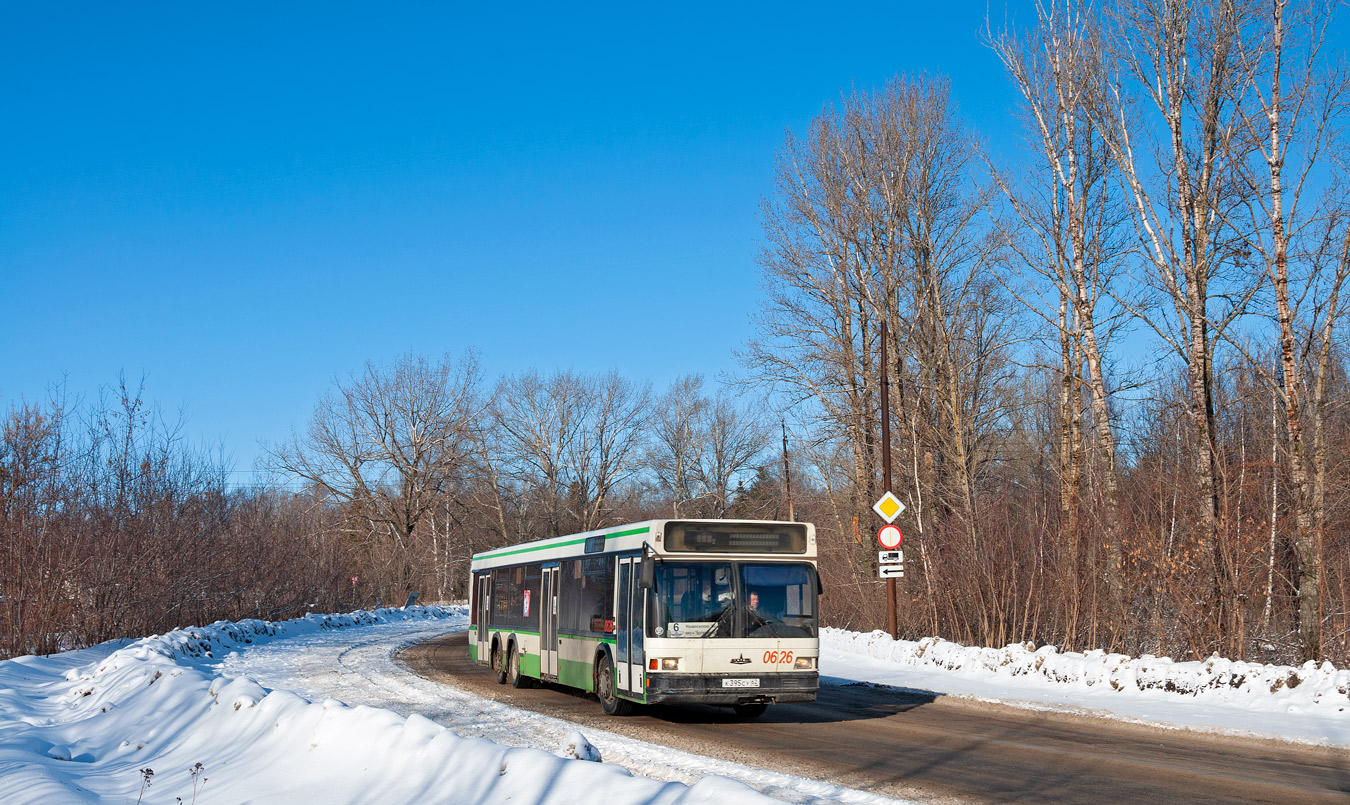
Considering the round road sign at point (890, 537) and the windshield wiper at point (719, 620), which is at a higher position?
the round road sign at point (890, 537)

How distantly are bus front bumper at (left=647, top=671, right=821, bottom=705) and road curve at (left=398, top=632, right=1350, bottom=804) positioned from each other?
14.9 inches

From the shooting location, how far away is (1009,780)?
904cm

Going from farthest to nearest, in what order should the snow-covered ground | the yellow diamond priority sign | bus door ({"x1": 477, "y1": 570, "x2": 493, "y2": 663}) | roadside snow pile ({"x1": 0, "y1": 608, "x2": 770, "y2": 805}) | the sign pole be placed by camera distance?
the sign pole < the yellow diamond priority sign < bus door ({"x1": 477, "y1": 570, "x2": 493, "y2": 663}) < the snow-covered ground < roadside snow pile ({"x1": 0, "y1": 608, "x2": 770, "y2": 805})

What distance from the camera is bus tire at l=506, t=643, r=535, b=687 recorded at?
1859 centimetres

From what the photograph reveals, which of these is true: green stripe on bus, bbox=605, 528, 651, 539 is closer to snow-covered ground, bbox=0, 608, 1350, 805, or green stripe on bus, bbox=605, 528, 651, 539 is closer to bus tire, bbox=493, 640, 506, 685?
snow-covered ground, bbox=0, 608, 1350, 805

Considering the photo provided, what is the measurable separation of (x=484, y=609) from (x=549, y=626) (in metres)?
4.67

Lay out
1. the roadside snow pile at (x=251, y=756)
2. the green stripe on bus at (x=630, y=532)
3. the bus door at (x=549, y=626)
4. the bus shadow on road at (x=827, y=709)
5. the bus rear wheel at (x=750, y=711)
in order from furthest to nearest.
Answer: the bus door at (x=549, y=626) → the bus rear wheel at (x=750, y=711) → the bus shadow on road at (x=827, y=709) → the green stripe on bus at (x=630, y=532) → the roadside snow pile at (x=251, y=756)

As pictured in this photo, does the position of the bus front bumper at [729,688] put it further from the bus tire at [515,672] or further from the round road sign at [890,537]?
the round road sign at [890,537]

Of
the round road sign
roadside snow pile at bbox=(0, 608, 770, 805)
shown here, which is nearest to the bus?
roadside snow pile at bbox=(0, 608, 770, 805)

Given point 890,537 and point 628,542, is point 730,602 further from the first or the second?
point 890,537

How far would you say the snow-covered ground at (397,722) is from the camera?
745 centimetres

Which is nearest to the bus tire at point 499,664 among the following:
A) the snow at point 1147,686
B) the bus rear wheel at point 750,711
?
the bus rear wheel at point 750,711

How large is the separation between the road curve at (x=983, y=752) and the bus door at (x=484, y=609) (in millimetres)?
4987

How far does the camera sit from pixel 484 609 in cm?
2155
